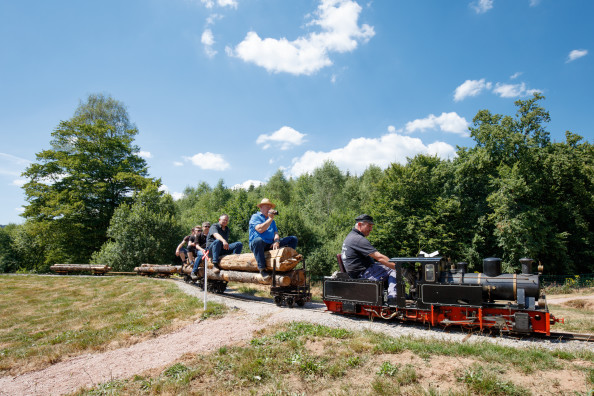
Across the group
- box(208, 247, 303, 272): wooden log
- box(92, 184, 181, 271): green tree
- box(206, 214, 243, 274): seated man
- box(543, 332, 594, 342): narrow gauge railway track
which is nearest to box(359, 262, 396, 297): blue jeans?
box(208, 247, 303, 272): wooden log

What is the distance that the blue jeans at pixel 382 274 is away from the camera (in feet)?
23.5

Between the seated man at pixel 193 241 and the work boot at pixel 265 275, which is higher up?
the seated man at pixel 193 241

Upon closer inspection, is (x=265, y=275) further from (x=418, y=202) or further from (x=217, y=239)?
(x=418, y=202)

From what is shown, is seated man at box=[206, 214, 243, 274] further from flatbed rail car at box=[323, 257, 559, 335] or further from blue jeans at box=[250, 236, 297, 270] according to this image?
flatbed rail car at box=[323, 257, 559, 335]

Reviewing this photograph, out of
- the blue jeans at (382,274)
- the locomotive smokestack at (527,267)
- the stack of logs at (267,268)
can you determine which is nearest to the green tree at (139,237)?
the stack of logs at (267,268)

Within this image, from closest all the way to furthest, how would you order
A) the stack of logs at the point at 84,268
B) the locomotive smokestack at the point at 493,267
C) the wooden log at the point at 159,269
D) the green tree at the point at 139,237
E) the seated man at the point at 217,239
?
the locomotive smokestack at the point at 493,267 < the seated man at the point at 217,239 < the wooden log at the point at 159,269 < the stack of logs at the point at 84,268 < the green tree at the point at 139,237

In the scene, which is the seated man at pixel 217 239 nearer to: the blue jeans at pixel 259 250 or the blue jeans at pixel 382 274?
the blue jeans at pixel 259 250

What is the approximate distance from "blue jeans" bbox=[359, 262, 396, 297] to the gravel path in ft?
2.63

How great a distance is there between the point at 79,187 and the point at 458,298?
116 ft

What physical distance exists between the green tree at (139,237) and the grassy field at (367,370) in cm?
2712

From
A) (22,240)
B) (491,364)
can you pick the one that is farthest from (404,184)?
(22,240)

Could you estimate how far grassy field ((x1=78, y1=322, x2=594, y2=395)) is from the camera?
13.2ft

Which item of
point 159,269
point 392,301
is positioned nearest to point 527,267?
point 392,301

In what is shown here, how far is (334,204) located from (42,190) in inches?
1432
